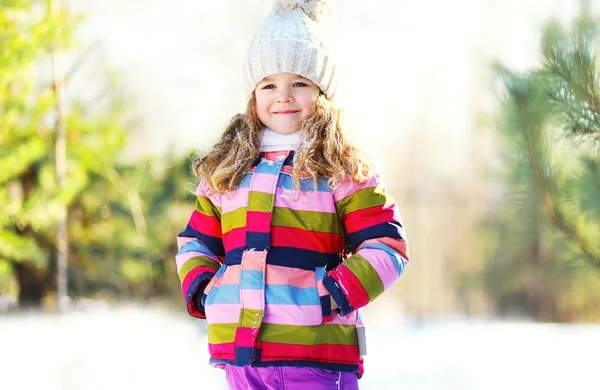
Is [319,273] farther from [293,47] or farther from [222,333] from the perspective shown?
[293,47]

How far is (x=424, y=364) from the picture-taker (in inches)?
151

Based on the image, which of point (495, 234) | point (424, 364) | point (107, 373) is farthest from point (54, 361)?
point (495, 234)

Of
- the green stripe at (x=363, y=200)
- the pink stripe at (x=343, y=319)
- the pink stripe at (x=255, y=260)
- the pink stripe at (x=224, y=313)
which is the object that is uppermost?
the green stripe at (x=363, y=200)

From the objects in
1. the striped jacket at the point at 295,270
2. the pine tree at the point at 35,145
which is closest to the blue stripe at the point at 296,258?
the striped jacket at the point at 295,270

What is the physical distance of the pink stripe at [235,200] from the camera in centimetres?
164

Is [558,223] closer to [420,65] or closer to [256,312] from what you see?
[256,312]

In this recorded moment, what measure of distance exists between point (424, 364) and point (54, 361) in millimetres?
1965

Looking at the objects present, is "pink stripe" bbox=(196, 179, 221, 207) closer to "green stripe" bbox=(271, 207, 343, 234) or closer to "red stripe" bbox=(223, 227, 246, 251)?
"red stripe" bbox=(223, 227, 246, 251)

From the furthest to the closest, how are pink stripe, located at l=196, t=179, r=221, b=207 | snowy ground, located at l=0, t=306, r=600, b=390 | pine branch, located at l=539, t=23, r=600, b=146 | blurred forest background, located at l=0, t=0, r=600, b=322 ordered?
blurred forest background, located at l=0, t=0, r=600, b=322, snowy ground, located at l=0, t=306, r=600, b=390, pine branch, located at l=539, t=23, r=600, b=146, pink stripe, located at l=196, t=179, r=221, b=207

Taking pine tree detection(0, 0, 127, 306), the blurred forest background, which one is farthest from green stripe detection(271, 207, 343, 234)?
pine tree detection(0, 0, 127, 306)

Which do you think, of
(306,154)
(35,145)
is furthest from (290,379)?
(35,145)

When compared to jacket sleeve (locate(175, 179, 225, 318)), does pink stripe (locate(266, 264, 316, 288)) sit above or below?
below

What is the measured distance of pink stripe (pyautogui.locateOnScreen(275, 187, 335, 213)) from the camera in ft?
5.22

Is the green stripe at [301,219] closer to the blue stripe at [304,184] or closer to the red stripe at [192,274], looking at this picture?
the blue stripe at [304,184]
